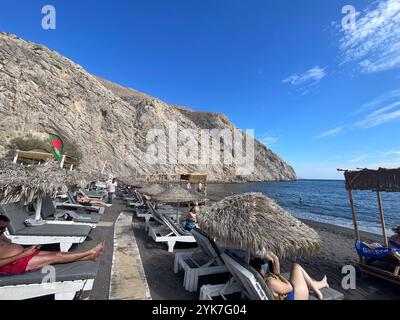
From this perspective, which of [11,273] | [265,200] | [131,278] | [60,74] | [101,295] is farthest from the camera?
[60,74]

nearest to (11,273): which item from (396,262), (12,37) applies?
(396,262)

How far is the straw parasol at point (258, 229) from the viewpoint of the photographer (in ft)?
11.6

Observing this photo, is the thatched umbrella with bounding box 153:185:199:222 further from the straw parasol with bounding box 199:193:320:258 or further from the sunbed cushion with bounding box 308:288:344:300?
the sunbed cushion with bounding box 308:288:344:300

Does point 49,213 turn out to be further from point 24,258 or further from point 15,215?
point 24,258

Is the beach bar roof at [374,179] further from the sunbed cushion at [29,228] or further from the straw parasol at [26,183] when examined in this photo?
the straw parasol at [26,183]

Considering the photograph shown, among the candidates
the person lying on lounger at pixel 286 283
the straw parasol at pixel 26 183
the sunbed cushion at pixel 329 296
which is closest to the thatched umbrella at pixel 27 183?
the straw parasol at pixel 26 183

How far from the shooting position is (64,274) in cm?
328

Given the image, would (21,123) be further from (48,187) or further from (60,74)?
(48,187)

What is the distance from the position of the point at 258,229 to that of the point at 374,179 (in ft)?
13.9

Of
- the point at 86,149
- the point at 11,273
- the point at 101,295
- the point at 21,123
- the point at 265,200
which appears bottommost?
the point at 101,295

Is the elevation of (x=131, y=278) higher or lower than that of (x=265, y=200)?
lower

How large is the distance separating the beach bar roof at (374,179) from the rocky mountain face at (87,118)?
36.7 meters
